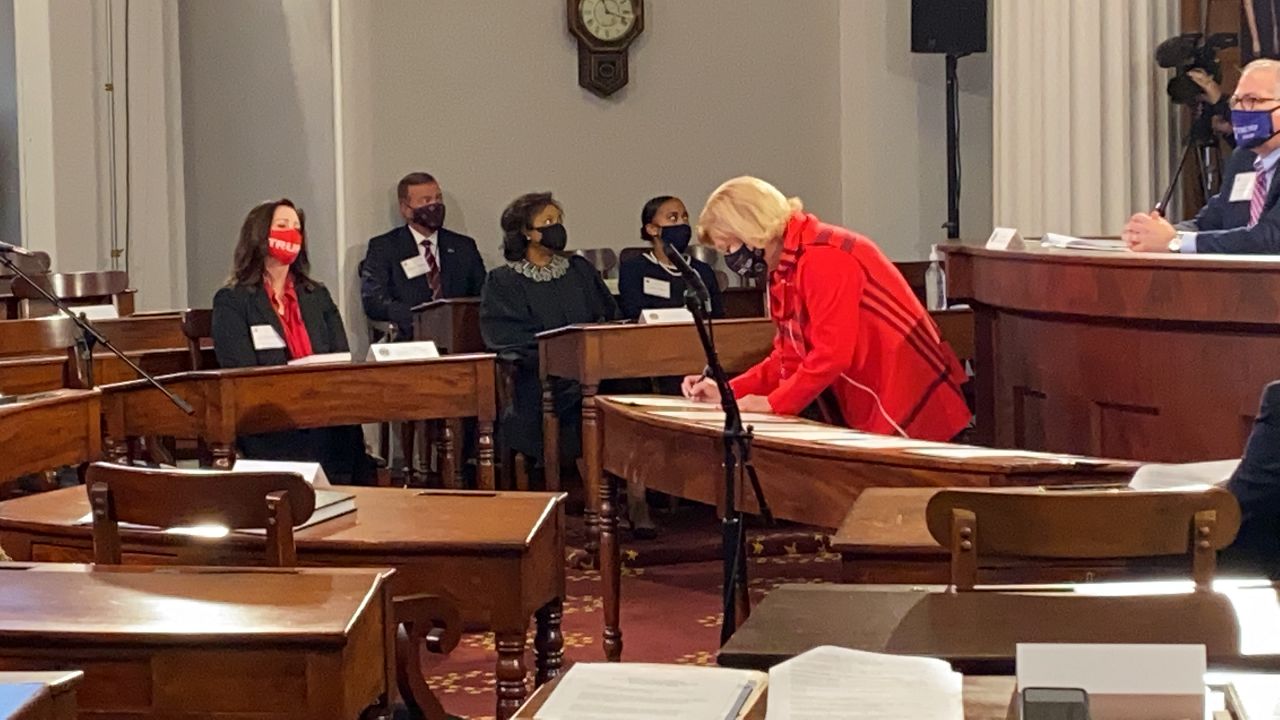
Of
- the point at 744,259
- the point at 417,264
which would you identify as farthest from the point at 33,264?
the point at 744,259

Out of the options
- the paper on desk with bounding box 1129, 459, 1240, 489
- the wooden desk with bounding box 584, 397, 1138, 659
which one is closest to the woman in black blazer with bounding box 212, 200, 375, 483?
the wooden desk with bounding box 584, 397, 1138, 659

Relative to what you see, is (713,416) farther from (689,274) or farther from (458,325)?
(458,325)

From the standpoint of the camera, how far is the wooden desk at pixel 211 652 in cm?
254

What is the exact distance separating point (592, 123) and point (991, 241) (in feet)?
15.2

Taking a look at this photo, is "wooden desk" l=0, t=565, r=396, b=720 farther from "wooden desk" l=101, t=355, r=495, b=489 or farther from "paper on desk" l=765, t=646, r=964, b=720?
"wooden desk" l=101, t=355, r=495, b=489

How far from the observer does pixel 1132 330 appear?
4879 millimetres

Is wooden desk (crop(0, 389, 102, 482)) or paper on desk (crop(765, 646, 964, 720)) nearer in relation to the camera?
paper on desk (crop(765, 646, 964, 720))

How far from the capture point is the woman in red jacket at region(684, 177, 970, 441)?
505 centimetres

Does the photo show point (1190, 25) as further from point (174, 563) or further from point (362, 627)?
point (362, 627)

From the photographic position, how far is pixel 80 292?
26.8 feet

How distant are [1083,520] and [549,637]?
1548 millimetres

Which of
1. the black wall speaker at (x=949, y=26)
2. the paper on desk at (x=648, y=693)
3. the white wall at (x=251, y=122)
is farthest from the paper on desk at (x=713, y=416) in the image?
the black wall speaker at (x=949, y=26)

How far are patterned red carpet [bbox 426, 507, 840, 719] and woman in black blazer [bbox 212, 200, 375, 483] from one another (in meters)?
1.00

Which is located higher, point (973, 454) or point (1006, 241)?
point (1006, 241)
